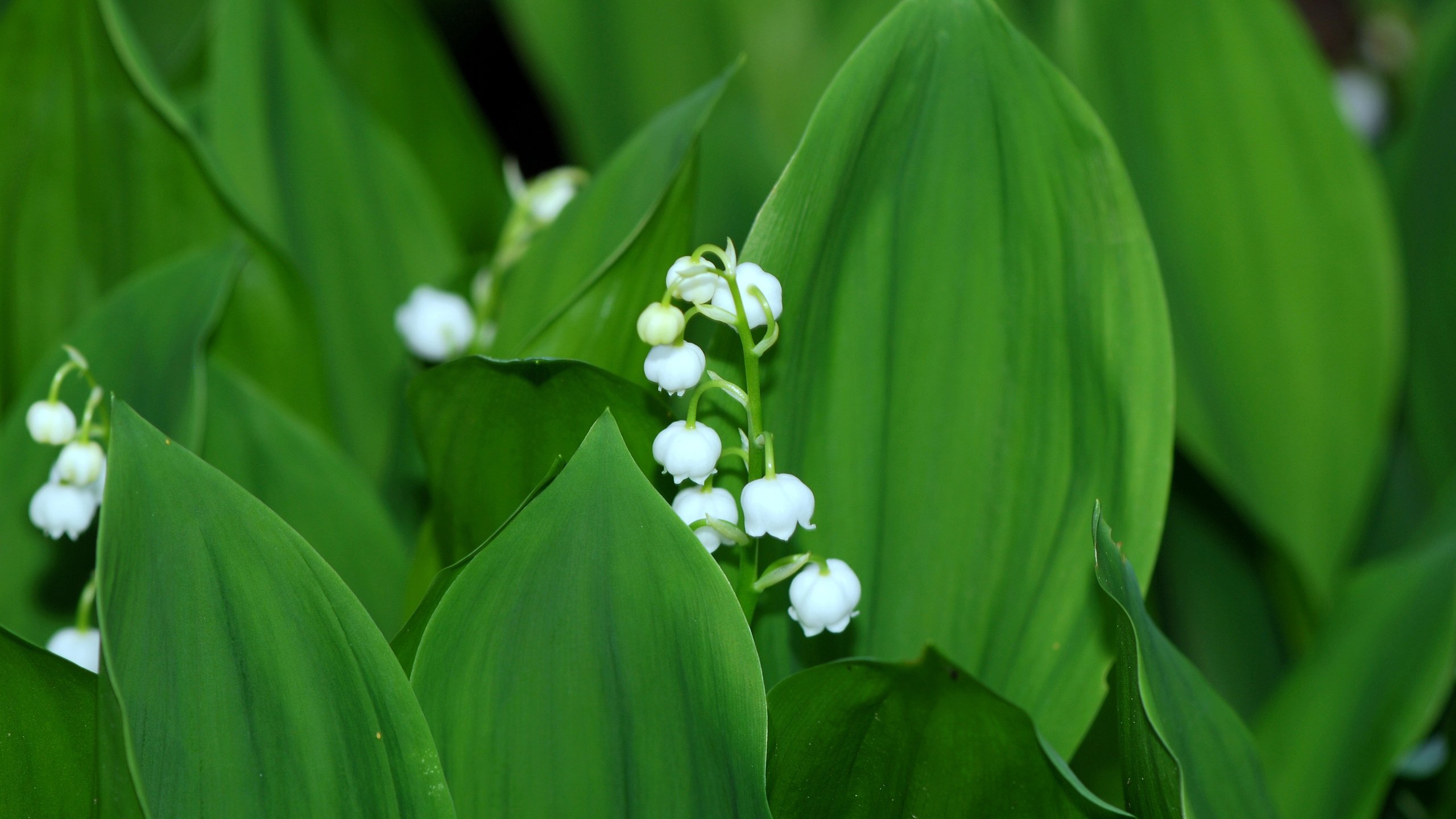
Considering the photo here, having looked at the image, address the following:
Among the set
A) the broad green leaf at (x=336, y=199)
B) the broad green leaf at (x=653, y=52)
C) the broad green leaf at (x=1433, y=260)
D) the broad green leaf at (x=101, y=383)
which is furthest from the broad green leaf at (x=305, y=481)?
the broad green leaf at (x=1433, y=260)

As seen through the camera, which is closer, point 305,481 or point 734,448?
point 734,448

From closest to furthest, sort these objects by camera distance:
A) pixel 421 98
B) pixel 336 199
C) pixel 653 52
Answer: pixel 336 199 < pixel 421 98 < pixel 653 52

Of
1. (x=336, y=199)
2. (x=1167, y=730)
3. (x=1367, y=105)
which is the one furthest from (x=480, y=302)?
(x=1367, y=105)

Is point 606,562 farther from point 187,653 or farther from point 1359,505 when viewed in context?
point 1359,505

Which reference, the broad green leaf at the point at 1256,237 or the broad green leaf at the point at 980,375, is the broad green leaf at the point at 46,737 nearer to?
the broad green leaf at the point at 980,375

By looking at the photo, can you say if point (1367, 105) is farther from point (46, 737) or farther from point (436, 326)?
point (46, 737)

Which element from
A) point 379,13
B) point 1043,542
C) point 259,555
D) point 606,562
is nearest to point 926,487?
point 1043,542

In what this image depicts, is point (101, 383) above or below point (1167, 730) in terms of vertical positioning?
above
